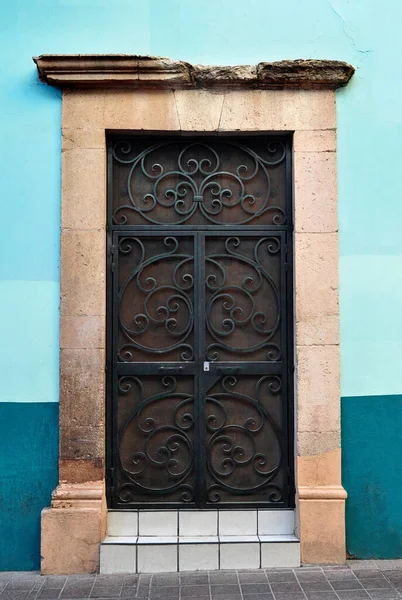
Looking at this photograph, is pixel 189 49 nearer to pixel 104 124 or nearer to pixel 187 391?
pixel 104 124

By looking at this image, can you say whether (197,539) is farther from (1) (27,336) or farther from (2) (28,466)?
(1) (27,336)

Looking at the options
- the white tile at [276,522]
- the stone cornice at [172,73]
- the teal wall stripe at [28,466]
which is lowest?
the white tile at [276,522]

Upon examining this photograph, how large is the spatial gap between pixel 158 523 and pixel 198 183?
2648 millimetres

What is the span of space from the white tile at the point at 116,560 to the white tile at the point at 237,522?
0.70 m

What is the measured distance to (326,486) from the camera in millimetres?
4758

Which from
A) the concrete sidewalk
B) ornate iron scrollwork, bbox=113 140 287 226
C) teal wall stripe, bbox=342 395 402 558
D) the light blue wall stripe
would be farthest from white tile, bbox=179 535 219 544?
ornate iron scrollwork, bbox=113 140 287 226

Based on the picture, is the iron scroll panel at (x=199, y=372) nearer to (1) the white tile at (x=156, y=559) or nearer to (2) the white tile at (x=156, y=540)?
(2) the white tile at (x=156, y=540)

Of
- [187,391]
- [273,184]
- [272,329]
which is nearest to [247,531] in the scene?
[187,391]

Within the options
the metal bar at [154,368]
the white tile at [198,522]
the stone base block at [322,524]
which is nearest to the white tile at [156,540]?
the white tile at [198,522]

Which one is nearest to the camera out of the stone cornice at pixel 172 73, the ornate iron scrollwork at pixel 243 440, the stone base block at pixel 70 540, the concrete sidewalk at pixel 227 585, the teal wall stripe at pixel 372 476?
the concrete sidewalk at pixel 227 585

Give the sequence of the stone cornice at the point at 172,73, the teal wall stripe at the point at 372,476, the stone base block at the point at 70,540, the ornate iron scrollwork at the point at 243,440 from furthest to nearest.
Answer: the ornate iron scrollwork at the point at 243,440, the teal wall stripe at the point at 372,476, the stone cornice at the point at 172,73, the stone base block at the point at 70,540

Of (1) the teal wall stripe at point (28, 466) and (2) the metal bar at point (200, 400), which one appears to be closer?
(1) the teal wall stripe at point (28, 466)

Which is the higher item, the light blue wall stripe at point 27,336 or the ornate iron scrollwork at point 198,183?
the ornate iron scrollwork at point 198,183

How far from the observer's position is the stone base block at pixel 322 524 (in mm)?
4699
